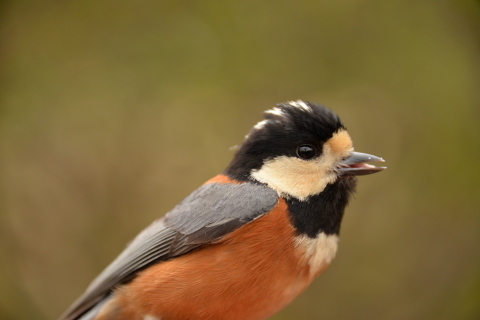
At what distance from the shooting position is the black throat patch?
2.18 metres

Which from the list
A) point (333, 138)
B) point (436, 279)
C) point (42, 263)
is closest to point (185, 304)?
point (333, 138)

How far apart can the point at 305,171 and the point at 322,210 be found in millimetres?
227

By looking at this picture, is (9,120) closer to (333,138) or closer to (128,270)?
(128,270)

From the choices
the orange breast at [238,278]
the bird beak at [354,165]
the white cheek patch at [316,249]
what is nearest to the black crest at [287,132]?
the bird beak at [354,165]

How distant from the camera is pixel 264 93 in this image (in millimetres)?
4609

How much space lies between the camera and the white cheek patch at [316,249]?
2.13 meters

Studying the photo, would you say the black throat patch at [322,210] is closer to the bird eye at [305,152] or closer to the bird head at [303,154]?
the bird head at [303,154]

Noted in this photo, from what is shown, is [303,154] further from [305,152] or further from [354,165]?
[354,165]

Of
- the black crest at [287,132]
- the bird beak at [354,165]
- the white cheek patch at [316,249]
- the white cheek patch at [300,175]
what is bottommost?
the white cheek patch at [316,249]

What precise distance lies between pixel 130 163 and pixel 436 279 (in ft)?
11.6

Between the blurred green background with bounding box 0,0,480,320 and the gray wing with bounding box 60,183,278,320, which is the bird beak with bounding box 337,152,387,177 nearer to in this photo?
the gray wing with bounding box 60,183,278,320

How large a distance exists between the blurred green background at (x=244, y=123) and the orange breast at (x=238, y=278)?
7.42 feet

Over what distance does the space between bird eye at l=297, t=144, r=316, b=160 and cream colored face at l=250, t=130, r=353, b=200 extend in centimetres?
2

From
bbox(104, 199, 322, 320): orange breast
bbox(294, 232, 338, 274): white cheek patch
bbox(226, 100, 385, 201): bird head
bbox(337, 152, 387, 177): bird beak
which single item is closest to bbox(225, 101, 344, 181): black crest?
bbox(226, 100, 385, 201): bird head
